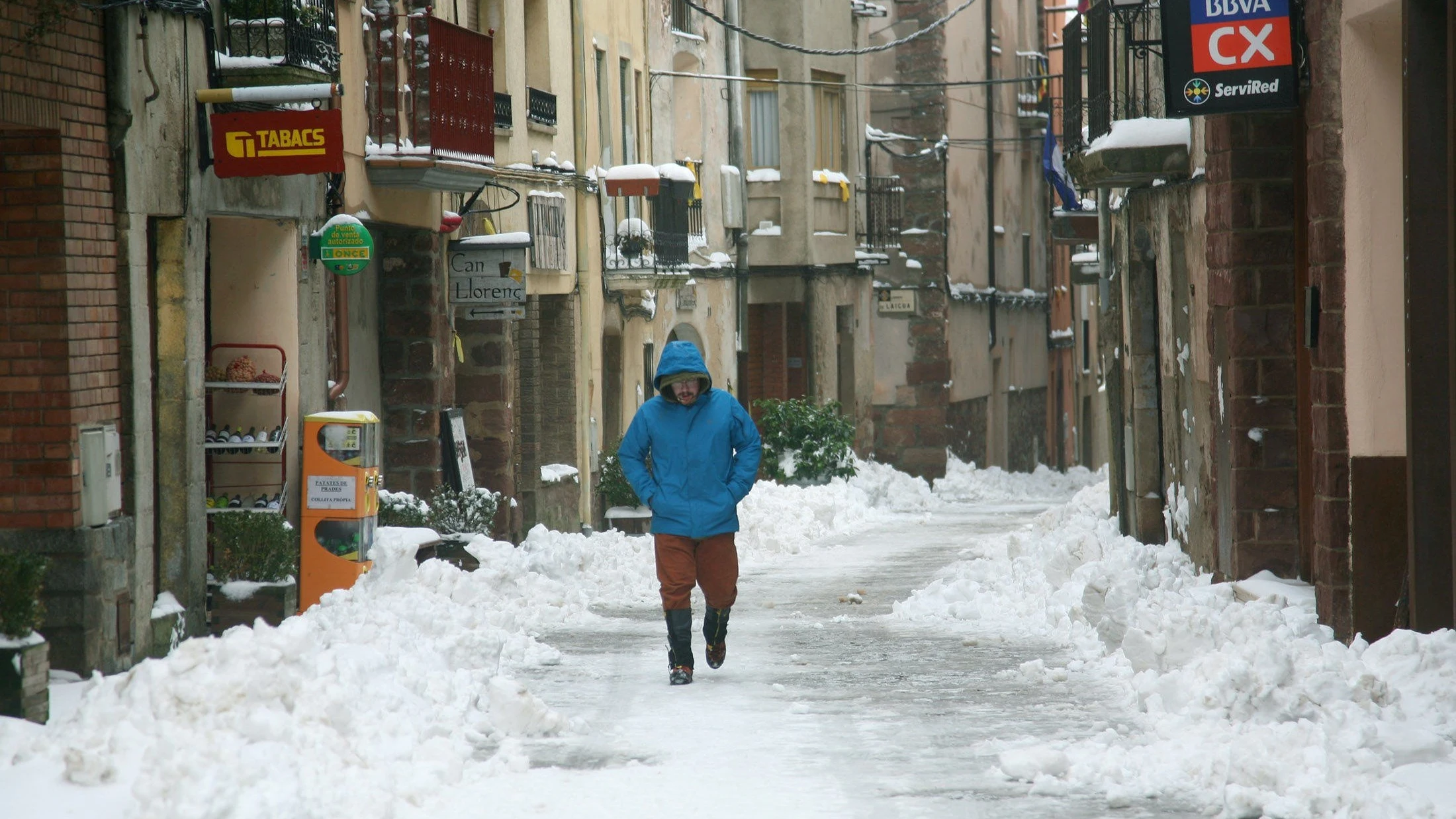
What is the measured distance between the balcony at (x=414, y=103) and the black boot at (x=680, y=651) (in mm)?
6593

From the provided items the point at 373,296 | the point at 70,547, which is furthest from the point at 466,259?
the point at 70,547

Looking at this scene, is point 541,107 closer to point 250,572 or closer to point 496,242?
point 496,242

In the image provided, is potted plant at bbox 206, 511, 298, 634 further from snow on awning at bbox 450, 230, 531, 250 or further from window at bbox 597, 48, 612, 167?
Result: window at bbox 597, 48, 612, 167

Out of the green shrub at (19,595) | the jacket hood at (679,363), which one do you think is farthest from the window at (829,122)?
the green shrub at (19,595)

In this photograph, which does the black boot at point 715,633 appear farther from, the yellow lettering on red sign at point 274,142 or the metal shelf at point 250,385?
the metal shelf at point 250,385

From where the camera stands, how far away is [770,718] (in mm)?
8945

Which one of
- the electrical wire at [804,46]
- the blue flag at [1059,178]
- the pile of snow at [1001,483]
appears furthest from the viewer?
the pile of snow at [1001,483]

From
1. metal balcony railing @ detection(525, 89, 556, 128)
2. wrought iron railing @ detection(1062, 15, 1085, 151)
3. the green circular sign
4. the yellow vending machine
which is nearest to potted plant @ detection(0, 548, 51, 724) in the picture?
the yellow vending machine

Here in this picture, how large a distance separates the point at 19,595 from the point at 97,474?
2013 mm

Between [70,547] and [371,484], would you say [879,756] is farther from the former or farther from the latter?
[371,484]

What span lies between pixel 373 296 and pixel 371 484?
450 cm

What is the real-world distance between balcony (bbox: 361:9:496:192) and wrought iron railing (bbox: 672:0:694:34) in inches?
473

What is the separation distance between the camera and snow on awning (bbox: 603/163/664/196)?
22.3 metres

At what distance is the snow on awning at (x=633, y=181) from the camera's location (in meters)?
22.3
